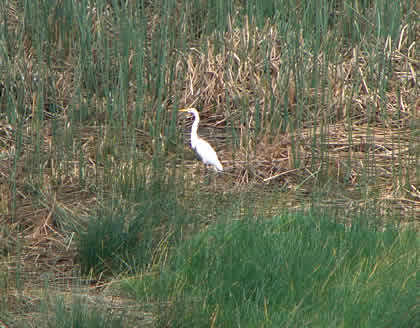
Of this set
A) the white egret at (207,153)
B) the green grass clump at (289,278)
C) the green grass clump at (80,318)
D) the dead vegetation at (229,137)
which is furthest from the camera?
the white egret at (207,153)

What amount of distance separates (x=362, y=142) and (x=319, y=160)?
364 millimetres

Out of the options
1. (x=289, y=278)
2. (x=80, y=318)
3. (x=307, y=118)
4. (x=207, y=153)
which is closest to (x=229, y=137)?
(x=307, y=118)

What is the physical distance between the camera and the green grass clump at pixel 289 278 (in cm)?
226

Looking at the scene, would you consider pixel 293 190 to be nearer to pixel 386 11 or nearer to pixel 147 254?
pixel 147 254

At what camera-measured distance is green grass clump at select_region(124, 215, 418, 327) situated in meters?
2.26

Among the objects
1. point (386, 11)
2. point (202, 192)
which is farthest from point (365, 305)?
point (386, 11)

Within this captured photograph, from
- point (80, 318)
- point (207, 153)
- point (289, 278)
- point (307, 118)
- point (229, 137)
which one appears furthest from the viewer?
point (229, 137)

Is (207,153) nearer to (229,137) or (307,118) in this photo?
(229,137)

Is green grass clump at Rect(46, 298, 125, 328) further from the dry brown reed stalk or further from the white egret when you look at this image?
the white egret

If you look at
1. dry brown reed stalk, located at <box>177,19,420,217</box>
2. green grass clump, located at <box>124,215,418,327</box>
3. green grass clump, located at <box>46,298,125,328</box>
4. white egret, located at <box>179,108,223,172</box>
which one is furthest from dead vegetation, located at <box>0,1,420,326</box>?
green grass clump, located at <box>46,298,125,328</box>

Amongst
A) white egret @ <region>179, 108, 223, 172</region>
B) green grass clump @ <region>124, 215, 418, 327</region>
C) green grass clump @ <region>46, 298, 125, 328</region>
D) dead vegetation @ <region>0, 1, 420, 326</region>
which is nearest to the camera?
green grass clump @ <region>46, 298, 125, 328</region>

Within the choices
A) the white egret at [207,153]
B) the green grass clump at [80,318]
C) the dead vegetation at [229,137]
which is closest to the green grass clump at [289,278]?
the green grass clump at [80,318]

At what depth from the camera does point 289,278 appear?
8.11 ft

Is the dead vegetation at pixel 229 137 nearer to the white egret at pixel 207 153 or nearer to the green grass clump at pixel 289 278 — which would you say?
the white egret at pixel 207 153
